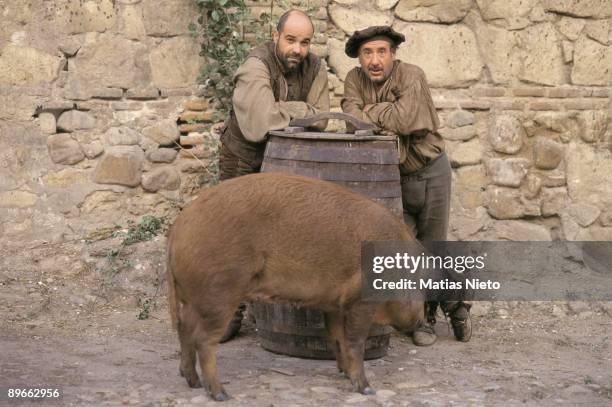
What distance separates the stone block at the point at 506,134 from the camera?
6465 millimetres

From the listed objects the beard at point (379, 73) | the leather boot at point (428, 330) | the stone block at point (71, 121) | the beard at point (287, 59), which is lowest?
the leather boot at point (428, 330)

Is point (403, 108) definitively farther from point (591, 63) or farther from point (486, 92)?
point (591, 63)

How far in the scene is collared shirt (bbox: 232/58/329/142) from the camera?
477cm

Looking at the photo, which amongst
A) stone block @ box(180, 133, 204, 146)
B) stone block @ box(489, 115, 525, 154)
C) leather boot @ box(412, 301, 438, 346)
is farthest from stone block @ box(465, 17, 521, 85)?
stone block @ box(180, 133, 204, 146)

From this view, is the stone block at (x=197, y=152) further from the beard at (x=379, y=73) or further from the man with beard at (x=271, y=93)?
the beard at (x=379, y=73)

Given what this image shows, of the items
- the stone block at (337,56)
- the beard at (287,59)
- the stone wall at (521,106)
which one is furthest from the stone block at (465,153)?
the beard at (287,59)

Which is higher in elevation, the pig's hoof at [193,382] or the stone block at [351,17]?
the stone block at [351,17]

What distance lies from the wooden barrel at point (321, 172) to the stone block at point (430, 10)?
198 cm

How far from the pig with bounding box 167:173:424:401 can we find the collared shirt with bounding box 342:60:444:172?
0.76 m

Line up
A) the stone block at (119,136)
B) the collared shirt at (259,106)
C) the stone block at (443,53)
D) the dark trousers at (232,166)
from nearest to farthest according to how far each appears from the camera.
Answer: the collared shirt at (259,106)
the dark trousers at (232,166)
the stone block at (119,136)
the stone block at (443,53)

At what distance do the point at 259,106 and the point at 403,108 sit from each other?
0.78 metres

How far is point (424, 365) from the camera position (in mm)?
4883

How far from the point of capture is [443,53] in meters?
6.43

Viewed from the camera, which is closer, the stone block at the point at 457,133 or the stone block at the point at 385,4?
the stone block at the point at 385,4
